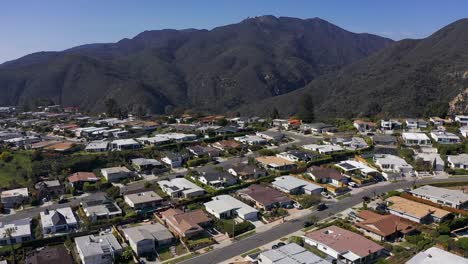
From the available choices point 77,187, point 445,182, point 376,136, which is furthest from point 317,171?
point 77,187

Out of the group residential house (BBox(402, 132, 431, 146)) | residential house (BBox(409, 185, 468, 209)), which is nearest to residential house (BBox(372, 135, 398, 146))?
residential house (BBox(402, 132, 431, 146))

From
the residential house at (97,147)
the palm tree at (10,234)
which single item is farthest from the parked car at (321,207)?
the residential house at (97,147)

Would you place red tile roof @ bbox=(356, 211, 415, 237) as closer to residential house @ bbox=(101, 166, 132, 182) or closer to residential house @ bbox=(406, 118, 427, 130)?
residential house @ bbox=(101, 166, 132, 182)

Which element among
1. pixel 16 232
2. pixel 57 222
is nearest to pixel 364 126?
pixel 57 222

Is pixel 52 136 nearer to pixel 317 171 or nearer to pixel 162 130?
pixel 162 130

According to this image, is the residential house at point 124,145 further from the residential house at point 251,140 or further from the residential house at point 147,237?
the residential house at point 147,237

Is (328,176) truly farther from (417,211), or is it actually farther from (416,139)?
(416,139)
